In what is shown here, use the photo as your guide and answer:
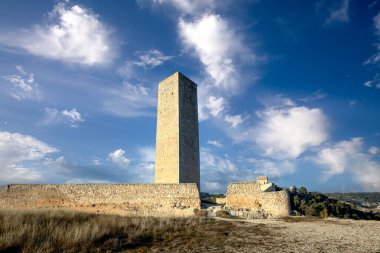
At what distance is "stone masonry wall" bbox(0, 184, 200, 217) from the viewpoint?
1753 cm

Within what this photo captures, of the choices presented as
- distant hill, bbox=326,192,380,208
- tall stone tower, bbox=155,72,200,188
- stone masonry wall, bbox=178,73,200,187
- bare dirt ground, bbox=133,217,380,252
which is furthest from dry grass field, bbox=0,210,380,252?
distant hill, bbox=326,192,380,208

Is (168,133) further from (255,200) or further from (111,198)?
(255,200)

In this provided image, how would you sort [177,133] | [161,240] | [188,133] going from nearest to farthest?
[161,240] < [177,133] < [188,133]

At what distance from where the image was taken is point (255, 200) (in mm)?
16297

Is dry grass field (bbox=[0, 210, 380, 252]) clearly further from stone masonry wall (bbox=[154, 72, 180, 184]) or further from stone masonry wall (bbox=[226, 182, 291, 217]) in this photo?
stone masonry wall (bbox=[154, 72, 180, 184])

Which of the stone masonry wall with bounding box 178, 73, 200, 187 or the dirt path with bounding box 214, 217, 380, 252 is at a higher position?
the stone masonry wall with bounding box 178, 73, 200, 187

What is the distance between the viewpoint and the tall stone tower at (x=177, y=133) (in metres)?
22.9

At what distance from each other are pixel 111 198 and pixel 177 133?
7648 millimetres

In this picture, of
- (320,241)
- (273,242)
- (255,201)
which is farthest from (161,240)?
(255,201)

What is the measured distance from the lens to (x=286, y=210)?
50.8ft

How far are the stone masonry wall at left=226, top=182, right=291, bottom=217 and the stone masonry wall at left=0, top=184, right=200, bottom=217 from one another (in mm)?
2267

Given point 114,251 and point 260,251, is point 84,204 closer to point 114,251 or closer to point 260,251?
point 114,251

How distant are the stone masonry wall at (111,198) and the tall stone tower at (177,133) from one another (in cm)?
430

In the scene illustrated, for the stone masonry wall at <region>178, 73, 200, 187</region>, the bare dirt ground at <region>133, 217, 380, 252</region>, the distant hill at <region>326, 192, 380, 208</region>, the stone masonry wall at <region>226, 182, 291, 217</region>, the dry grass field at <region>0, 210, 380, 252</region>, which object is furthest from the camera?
the distant hill at <region>326, 192, 380, 208</region>
